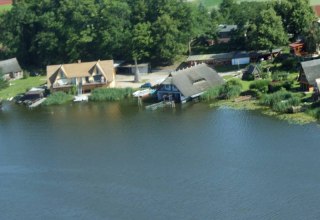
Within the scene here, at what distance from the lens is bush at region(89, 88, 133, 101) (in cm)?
5653

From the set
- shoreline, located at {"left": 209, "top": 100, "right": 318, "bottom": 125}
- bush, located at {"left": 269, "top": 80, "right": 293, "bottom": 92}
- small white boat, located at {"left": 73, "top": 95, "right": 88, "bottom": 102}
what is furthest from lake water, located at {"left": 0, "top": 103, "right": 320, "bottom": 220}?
small white boat, located at {"left": 73, "top": 95, "right": 88, "bottom": 102}

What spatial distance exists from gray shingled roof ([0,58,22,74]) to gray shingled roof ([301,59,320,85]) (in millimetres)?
33120

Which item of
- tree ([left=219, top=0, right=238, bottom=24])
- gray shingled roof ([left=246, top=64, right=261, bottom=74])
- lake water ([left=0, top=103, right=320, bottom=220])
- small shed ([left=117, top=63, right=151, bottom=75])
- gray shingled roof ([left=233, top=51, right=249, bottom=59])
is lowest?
lake water ([left=0, top=103, right=320, bottom=220])

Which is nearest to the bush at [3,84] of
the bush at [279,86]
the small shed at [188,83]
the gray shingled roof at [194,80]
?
the small shed at [188,83]

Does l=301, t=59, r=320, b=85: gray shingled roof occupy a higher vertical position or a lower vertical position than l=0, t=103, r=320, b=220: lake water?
higher

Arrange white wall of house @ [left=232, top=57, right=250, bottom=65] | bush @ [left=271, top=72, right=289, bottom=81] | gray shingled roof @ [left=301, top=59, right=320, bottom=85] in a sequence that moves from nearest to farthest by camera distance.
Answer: gray shingled roof @ [left=301, top=59, right=320, bottom=85] < bush @ [left=271, top=72, right=289, bottom=81] < white wall of house @ [left=232, top=57, right=250, bottom=65]

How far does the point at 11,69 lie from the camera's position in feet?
224

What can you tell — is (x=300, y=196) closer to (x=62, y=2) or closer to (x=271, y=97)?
(x=271, y=97)

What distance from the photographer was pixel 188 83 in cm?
5266

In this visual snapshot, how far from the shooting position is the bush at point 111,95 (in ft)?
185

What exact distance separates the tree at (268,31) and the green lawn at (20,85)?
21823 mm

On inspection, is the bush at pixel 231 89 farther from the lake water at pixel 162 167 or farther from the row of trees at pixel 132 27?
the row of trees at pixel 132 27

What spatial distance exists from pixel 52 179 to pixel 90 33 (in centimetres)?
3198

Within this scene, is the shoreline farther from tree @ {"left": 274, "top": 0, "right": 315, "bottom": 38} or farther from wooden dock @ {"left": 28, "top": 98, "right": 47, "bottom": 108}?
wooden dock @ {"left": 28, "top": 98, "right": 47, "bottom": 108}
